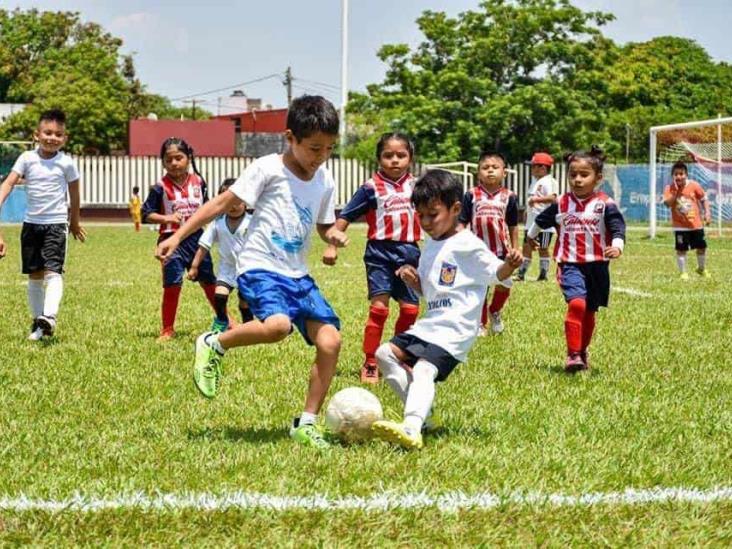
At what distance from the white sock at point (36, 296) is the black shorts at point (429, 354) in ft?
17.3

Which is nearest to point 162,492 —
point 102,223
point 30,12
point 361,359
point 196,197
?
point 361,359

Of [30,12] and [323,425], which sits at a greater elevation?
[30,12]

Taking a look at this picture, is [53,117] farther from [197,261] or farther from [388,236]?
[388,236]

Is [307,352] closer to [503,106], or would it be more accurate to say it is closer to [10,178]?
[10,178]

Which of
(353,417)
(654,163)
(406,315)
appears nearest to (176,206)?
(406,315)

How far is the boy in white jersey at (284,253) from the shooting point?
5.56 metres

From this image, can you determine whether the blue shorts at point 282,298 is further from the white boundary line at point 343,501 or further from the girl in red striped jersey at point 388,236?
the girl in red striped jersey at point 388,236

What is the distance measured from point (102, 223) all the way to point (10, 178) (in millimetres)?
39235

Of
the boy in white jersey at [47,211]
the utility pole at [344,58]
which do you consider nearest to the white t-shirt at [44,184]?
the boy in white jersey at [47,211]

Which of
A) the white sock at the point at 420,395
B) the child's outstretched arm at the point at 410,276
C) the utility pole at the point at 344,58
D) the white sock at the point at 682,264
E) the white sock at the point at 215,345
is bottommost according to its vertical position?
the white sock at the point at 420,395

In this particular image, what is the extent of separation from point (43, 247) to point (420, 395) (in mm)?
5383

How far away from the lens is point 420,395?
5.45 meters

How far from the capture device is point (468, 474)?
480 centimetres

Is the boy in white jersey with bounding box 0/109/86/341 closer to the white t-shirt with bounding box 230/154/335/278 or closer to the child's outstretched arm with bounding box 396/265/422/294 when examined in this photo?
the white t-shirt with bounding box 230/154/335/278
